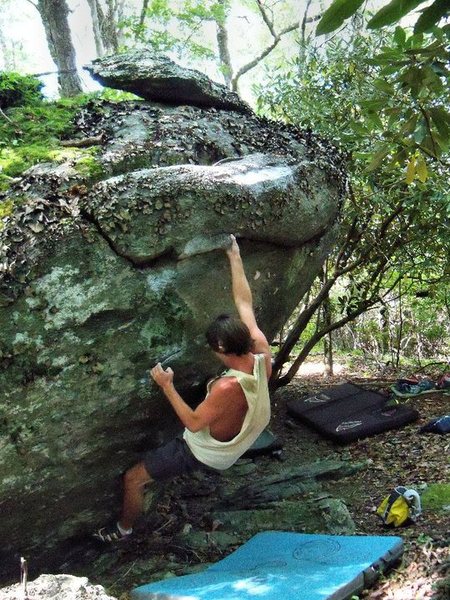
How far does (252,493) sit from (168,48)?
13.4 m

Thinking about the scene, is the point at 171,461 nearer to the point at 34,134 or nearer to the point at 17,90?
the point at 34,134

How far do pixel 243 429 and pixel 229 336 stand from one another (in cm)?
67

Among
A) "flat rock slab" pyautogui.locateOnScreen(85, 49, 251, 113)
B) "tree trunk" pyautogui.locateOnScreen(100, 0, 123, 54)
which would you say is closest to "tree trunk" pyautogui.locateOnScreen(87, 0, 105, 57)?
"tree trunk" pyautogui.locateOnScreen(100, 0, 123, 54)

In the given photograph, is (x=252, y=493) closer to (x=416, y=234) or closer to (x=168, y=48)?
(x=416, y=234)

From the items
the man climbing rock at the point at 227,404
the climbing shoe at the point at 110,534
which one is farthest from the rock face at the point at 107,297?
the man climbing rock at the point at 227,404

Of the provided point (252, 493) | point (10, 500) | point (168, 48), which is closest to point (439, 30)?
point (10, 500)

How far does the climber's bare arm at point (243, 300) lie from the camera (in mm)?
4109

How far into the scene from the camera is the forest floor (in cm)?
362

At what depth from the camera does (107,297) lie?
159 inches

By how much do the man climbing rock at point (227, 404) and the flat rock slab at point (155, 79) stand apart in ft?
6.73

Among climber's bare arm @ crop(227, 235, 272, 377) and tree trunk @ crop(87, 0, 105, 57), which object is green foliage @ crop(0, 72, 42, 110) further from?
tree trunk @ crop(87, 0, 105, 57)

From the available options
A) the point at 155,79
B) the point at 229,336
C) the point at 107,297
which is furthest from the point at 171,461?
Answer: the point at 155,79

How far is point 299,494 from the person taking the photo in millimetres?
5445

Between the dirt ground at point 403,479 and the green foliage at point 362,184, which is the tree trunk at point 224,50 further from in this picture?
the dirt ground at point 403,479
